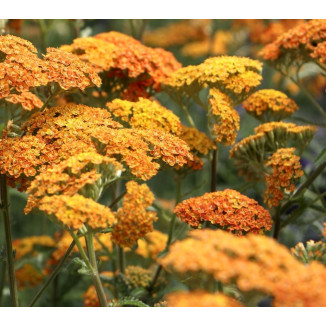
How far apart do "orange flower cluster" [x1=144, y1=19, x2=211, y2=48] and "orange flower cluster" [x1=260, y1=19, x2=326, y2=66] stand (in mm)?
2063

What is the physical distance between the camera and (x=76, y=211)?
5.91ft

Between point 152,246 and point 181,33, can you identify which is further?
point 181,33

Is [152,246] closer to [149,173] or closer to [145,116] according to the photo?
[145,116]

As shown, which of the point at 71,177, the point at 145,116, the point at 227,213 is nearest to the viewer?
the point at 71,177

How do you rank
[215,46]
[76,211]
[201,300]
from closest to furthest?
[201,300], [76,211], [215,46]

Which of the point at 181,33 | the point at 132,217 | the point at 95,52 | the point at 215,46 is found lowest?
the point at 132,217

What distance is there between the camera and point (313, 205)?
9.19 feet

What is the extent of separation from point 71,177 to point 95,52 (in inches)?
40.6

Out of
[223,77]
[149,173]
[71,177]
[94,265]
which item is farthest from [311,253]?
[223,77]

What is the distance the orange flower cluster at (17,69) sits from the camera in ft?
7.29

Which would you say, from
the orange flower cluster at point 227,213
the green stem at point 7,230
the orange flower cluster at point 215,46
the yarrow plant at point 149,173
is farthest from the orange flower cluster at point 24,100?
the orange flower cluster at point 215,46

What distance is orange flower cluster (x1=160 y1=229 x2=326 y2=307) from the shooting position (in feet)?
4.54

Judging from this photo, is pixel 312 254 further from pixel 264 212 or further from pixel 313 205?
pixel 313 205

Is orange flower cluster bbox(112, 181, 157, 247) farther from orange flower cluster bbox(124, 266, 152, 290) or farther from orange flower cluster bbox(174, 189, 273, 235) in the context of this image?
orange flower cluster bbox(124, 266, 152, 290)
